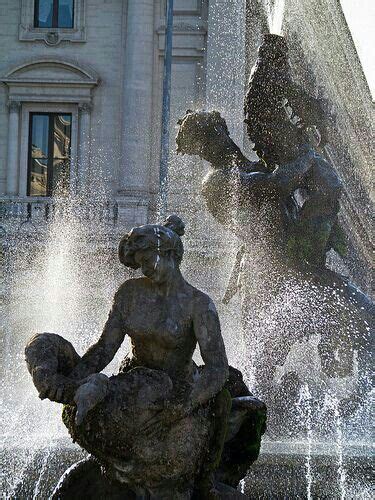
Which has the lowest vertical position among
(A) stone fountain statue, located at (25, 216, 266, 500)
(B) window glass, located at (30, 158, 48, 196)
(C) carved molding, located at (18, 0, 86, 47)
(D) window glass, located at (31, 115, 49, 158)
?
(A) stone fountain statue, located at (25, 216, 266, 500)

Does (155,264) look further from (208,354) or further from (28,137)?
(28,137)

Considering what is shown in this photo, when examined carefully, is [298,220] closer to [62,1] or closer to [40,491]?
[40,491]

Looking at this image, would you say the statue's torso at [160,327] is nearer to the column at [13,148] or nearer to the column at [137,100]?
the column at [137,100]

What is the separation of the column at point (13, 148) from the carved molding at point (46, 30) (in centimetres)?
189

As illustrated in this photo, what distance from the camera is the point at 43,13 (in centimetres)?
2970

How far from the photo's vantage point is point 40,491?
4406 millimetres

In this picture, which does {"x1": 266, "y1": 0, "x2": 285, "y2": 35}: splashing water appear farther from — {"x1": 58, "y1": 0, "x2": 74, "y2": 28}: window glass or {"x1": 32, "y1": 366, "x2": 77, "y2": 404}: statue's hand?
{"x1": 58, "y1": 0, "x2": 74, "y2": 28}: window glass

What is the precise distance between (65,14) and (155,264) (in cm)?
2707

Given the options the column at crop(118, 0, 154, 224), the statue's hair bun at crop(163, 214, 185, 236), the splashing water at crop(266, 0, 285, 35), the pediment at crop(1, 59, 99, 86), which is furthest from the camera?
the pediment at crop(1, 59, 99, 86)

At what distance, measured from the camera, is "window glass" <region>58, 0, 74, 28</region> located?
29641 millimetres

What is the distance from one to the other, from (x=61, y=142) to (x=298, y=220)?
2384cm

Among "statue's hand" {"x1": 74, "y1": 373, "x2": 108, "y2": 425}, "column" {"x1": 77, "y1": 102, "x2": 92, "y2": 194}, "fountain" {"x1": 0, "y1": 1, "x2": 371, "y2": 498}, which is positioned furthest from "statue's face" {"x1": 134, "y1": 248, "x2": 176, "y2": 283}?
"column" {"x1": 77, "y1": 102, "x2": 92, "y2": 194}

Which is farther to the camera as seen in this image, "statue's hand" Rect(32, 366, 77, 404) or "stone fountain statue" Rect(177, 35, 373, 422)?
"stone fountain statue" Rect(177, 35, 373, 422)

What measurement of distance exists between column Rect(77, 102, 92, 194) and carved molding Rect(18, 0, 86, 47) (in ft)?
6.27
